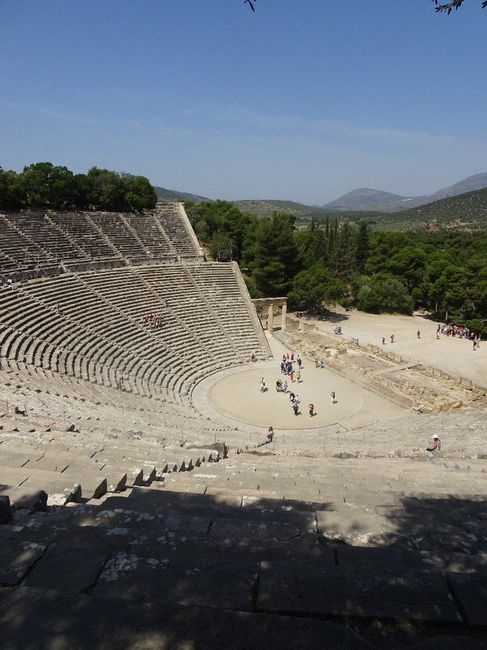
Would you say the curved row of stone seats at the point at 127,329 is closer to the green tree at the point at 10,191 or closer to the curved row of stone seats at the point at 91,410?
the curved row of stone seats at the point at 91,410

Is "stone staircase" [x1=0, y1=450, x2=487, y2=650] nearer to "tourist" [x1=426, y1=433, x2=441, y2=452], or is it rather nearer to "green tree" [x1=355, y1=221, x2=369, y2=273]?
"tourist" [x1=426, y1=433, x2=441, y2=452]


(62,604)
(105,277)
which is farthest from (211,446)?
(105,277)

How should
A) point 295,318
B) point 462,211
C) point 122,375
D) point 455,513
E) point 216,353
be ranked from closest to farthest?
point 455,513 → point 122,375 → point 216,353 → point 295,318 → point 462,211

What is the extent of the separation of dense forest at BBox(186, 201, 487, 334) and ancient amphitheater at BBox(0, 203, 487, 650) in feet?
45.9

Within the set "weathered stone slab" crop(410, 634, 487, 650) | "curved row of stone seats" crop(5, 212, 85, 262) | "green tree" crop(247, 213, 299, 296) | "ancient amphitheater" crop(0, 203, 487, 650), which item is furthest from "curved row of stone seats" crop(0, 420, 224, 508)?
"green tree" crop(247, 213, 299, 296)

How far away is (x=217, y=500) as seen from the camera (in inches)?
197

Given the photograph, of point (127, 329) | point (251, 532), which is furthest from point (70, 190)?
point (251, 532)

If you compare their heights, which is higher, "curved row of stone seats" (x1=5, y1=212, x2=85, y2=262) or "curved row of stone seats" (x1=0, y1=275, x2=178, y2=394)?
"curved row of stone seats" (x1=5, y1=212, x2=85, y2=262)

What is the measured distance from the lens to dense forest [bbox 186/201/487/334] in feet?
113

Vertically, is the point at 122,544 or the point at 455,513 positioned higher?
the point at 122,544

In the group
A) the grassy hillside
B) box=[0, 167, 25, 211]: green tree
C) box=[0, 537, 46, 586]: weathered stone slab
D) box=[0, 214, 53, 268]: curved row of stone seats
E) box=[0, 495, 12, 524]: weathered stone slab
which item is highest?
the grassy hillside

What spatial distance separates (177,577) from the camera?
7.79ft

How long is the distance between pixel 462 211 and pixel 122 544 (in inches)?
6489

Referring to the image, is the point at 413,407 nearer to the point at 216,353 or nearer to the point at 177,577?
the point at 216,353
